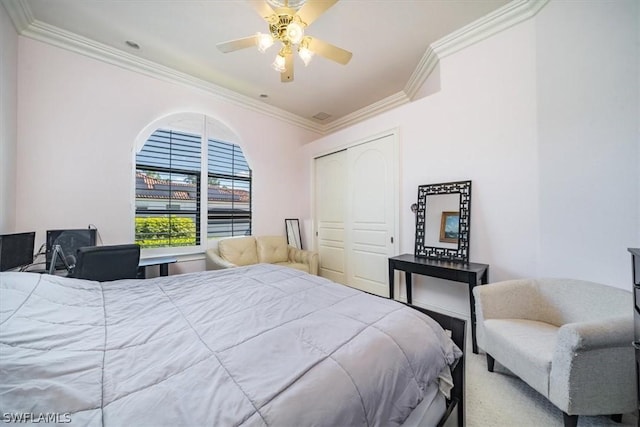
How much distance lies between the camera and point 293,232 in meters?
4.45

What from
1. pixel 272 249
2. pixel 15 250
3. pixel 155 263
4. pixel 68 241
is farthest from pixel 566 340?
pixel 68 241

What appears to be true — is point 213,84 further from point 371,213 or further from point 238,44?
point 371,213

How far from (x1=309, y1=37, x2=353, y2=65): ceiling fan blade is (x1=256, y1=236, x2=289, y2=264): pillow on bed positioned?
2699 millimetres

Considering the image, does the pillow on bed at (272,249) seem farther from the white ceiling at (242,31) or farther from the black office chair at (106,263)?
the white ceiling at (242,31)

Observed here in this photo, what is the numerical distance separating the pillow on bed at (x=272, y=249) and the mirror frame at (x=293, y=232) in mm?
392

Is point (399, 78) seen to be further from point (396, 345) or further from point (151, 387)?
point (151, 387)

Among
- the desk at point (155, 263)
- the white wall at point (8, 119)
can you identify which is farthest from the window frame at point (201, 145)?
the white wall at point (8, 119)

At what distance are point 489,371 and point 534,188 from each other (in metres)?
1.59

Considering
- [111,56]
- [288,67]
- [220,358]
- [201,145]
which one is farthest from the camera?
Result: [201,145]

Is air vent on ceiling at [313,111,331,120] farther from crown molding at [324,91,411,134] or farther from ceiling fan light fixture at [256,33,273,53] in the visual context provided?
ceiling fan light fixture at [256,33,273,53]

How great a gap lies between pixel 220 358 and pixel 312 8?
2.15 m

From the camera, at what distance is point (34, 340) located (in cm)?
88

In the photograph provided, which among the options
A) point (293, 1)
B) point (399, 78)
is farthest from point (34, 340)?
point (399, 78)

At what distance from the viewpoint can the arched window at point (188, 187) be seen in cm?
300
